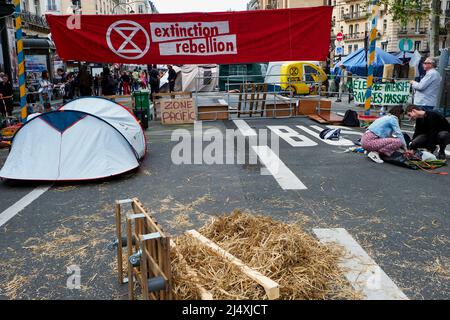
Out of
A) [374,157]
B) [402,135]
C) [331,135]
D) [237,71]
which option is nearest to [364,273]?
[374,157]

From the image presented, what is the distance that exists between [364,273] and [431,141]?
19.3ft

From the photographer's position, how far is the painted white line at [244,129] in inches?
473

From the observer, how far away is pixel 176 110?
571 inches

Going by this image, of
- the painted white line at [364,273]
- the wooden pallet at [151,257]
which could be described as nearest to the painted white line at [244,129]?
the painted white line at [364,273]

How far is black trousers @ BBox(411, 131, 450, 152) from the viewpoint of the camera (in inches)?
342

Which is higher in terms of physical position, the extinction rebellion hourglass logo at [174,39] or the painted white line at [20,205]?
the extinction rebellion hourglass logo at [174,39]

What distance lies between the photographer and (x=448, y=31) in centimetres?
5525

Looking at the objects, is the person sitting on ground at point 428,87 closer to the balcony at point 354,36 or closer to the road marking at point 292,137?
the road marking at point 292,137

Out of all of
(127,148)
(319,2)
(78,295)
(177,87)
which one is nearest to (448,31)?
(319,2)

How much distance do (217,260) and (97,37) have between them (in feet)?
38.6

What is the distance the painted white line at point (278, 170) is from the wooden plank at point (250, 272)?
299 cm

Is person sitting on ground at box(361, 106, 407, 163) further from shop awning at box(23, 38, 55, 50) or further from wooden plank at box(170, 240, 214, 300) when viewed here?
shop awning at box(23, 38, 55, 50)

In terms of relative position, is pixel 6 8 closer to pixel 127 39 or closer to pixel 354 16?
pixel 127 39

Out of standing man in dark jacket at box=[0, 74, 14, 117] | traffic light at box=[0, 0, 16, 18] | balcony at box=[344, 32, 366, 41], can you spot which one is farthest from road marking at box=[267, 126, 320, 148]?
balcony at box=[344, 32, 366, 41]
